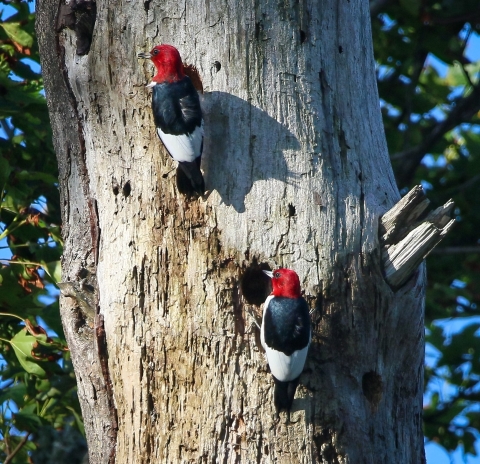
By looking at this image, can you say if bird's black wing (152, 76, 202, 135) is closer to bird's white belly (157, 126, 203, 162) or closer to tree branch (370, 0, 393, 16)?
bird's white belly (157, 126, 203, 162)

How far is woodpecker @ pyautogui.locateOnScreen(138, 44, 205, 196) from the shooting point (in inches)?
118

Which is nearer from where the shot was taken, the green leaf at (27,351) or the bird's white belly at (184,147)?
the bird's white belly at (184,147)

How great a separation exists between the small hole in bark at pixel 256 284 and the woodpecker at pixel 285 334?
3.4 inches

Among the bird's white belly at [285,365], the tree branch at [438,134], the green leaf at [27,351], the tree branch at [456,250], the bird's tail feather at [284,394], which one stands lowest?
the bird's tail feather at [284,394]

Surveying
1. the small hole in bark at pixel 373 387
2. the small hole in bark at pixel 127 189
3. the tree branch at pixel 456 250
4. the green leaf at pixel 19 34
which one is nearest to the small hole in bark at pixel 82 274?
the small hole in bark at pixel 127 189

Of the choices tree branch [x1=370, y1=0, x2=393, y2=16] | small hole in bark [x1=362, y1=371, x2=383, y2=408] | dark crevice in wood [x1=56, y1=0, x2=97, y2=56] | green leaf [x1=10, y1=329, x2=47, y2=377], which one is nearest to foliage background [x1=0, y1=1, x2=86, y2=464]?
green leaf [x1=10, y1=329, x2=47, y2=377]

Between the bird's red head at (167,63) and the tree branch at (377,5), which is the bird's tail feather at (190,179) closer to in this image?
the bird's red head at (167,63)

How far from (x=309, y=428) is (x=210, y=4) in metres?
1.81

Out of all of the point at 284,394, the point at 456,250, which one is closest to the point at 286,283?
the point at 284,394

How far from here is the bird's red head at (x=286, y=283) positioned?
2936 mm

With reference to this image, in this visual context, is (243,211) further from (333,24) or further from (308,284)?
(333,24)

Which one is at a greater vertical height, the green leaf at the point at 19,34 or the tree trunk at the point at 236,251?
the green leaf at the point at 19,34

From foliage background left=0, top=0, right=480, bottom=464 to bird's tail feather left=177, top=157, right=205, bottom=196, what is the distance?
116 centimetres

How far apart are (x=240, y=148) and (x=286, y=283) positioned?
606 mm
